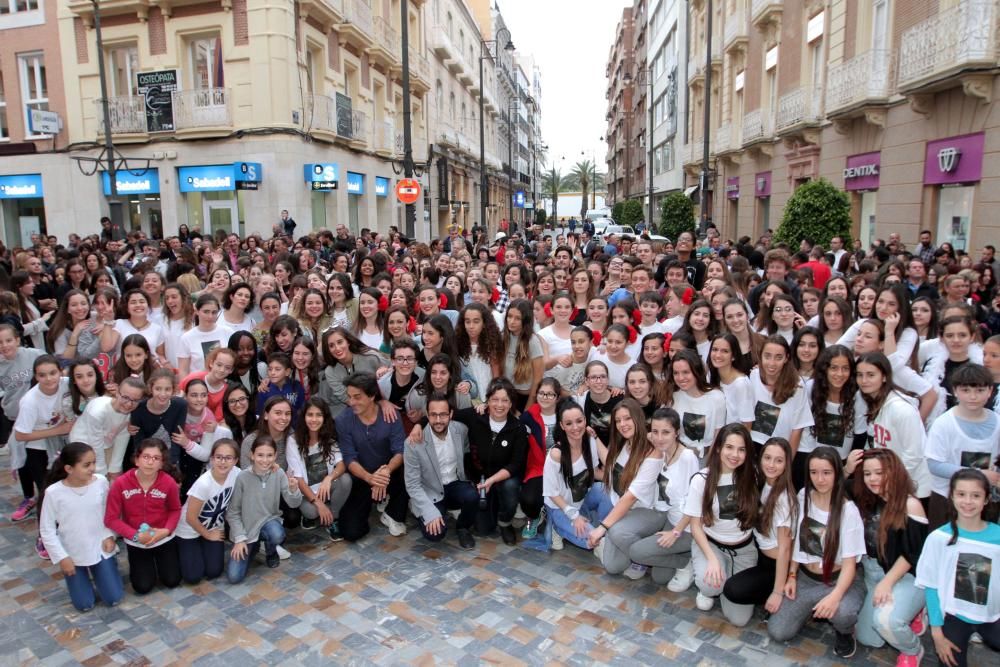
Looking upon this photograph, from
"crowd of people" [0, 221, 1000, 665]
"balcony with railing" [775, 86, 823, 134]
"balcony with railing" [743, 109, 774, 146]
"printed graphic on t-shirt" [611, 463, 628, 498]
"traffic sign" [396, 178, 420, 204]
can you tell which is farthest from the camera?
"balcony with railing" [743, 109, 774, 146]

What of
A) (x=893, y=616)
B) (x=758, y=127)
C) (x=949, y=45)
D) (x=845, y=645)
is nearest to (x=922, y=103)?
(x=949, y=45)

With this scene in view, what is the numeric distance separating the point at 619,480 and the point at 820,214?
10211 mm

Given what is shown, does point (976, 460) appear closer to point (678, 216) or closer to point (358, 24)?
point (678, 216)

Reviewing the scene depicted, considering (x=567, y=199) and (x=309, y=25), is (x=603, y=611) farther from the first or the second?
(x=567, y=199)

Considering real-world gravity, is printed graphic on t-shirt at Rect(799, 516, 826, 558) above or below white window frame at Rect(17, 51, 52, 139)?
below

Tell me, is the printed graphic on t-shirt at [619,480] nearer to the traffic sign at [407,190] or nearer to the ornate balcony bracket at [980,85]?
the ornate balcony bracket at [980,85]

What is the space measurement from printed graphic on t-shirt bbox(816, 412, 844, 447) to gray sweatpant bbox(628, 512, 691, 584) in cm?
115

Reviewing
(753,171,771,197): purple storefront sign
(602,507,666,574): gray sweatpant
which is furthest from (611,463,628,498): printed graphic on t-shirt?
(753,171,771,197): purple storefront sign

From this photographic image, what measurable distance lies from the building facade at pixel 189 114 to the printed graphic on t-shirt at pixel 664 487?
14306 mm

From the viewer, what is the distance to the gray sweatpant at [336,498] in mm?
5398

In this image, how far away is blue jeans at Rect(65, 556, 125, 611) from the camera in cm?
439

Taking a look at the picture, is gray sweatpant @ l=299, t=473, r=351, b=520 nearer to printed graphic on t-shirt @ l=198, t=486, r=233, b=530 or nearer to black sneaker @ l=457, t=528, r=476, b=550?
printed graphic on t-shirt @ l=198, t=486, r=233, b=530

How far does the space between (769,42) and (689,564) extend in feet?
77.5

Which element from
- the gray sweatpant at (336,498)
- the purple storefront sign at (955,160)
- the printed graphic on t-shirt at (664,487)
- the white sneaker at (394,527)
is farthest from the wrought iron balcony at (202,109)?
the printed graphic on t-shirt at (664,487)
